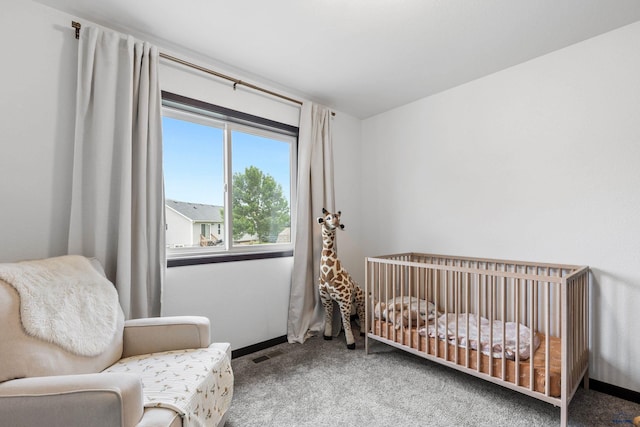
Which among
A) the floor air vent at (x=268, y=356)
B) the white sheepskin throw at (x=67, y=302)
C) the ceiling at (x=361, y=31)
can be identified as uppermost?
the ceiling at (x=361, y=31)

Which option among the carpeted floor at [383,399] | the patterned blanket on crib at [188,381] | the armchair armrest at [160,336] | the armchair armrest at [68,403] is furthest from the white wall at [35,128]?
the carpeted floor at [383,399]

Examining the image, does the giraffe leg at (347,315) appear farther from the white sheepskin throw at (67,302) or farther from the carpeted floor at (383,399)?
the white sheepskin throw at (67,302)

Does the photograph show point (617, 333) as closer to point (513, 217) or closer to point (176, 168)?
point (513, 217)

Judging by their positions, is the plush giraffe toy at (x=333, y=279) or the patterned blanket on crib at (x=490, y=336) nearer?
the patterned blanket on crib at (x=490, y=336)

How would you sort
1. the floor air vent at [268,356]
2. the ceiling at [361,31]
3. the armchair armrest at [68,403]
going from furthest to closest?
the floor air vent at [268,356], the ceiling at [361,31], the armchair armrest at [68,403]

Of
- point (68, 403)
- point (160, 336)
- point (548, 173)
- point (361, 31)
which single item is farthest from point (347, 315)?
point (361, 31)

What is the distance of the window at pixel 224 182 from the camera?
2.34 metres

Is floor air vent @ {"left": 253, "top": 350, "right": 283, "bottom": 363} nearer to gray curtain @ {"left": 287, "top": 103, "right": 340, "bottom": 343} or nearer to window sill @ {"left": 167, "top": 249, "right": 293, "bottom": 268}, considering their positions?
gray curtain @ {"left": 287, "top": 103, "right": 340, "bottom": 343}

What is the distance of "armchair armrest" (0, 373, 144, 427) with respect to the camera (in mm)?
938

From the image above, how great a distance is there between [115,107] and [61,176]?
1.70ft

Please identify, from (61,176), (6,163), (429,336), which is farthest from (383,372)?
(6,163)

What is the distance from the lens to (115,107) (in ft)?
6.22

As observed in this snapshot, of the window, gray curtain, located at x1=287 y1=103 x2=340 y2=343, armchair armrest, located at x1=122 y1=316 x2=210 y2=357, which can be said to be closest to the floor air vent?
gray curtain, located at x1=287 y1=103 x2=340 y2=343

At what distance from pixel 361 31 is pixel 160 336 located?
2178mm
